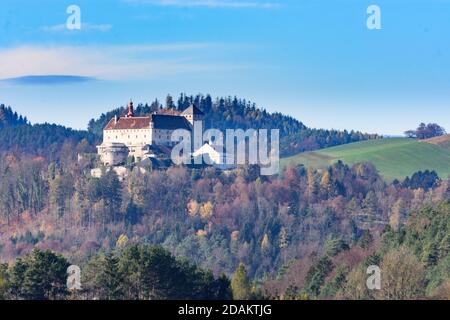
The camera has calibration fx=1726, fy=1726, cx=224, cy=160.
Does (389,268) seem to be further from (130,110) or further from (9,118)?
(9,118)

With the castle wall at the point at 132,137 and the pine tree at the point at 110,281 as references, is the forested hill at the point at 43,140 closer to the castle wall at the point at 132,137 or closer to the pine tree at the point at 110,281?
the castle wall at the point at 132,137

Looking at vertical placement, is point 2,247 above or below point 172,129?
below

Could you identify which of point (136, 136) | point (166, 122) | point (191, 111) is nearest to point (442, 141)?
point (191, 111)

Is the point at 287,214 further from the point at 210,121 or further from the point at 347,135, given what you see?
the point at 347,135

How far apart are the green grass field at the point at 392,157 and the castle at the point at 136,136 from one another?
17.7 metres

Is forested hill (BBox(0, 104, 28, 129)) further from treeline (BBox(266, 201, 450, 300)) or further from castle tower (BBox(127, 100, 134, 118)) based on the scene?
treeline (BBox(266, 201, 450, 300))

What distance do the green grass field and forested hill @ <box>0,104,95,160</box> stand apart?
652 inches

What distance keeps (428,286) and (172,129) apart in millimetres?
64507

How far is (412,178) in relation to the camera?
410 feet

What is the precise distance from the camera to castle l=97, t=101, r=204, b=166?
112 meters

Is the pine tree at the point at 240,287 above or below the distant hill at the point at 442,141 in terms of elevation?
below

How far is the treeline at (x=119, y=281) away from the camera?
47250 millimetres

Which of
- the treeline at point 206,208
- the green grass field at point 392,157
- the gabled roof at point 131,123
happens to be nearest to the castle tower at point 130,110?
the gabled roof at point 131,123

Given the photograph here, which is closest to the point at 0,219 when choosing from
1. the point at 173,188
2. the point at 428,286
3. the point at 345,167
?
the point at 173,188
